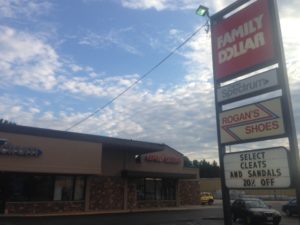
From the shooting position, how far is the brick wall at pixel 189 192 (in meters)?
44.6

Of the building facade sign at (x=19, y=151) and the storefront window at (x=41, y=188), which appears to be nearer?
the building facade sign at (x=19, y=151)

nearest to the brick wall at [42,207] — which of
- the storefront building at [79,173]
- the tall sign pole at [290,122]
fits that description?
the storefront building at [79,173]

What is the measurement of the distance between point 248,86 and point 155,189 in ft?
110

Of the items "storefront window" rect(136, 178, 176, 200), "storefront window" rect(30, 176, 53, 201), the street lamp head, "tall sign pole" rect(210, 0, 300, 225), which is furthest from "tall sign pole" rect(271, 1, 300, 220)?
"storefront window" rect(136, 178, 176, 200)

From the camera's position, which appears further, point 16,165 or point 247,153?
point 16,165

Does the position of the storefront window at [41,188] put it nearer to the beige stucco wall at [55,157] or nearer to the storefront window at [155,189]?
the beige stucco wall at [55,157]

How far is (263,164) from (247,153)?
518mm

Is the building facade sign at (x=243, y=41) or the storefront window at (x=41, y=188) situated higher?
the building facade sign at (x=243, y=41)

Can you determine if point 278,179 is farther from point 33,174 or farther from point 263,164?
point 33,174

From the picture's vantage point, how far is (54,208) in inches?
1217

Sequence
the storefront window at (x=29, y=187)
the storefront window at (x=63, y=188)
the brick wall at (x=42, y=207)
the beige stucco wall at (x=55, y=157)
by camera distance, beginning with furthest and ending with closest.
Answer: the storefront window at (x=63, y=188), the storefront window at (x=29, y=187), the brick wall at (x=42, y=207), the beige stucco wall at (x=55, y=157)

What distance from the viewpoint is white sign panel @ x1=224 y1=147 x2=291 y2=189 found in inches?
299

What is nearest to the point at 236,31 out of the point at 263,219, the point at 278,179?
the point at 278,179

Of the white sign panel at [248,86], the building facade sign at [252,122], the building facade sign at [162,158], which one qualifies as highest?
the building facade sign at [162,158]
